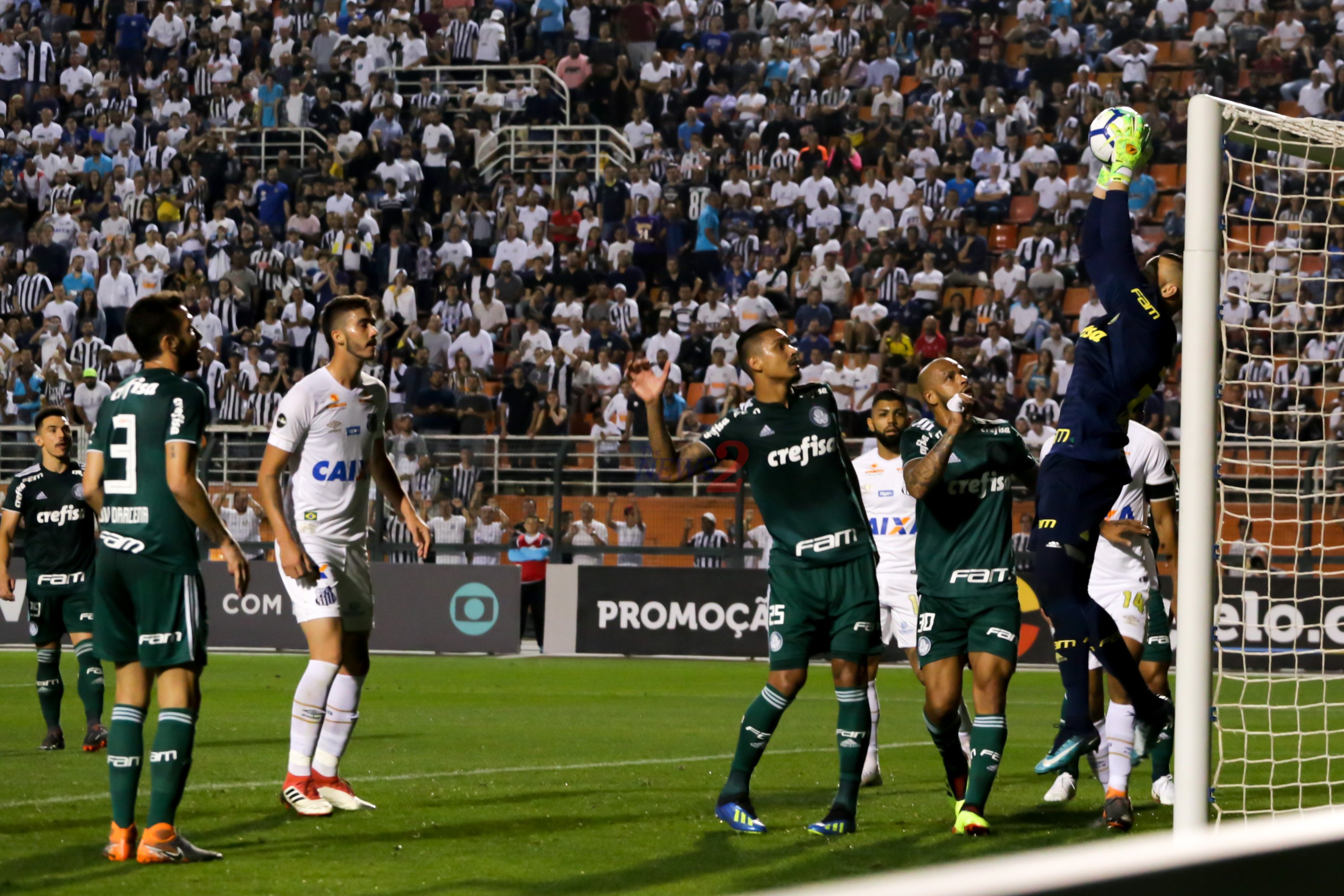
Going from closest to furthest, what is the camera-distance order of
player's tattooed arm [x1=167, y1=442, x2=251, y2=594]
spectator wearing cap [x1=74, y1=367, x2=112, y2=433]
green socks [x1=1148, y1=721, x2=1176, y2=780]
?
player's tattooed arm [x1=167, y1=442, x2=251, y2=594] → green socks [x1=1148, y1=721, x2=1176, y2=780] → spectator wearing cap [x1=74, y1=367, x2=112, y2=433]

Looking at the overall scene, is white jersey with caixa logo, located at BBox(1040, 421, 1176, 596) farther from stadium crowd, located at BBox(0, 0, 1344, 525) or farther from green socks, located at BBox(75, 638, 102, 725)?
stadium crowd, located at BBox(0, 0, 1344, 525)

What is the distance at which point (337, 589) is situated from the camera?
304 inches

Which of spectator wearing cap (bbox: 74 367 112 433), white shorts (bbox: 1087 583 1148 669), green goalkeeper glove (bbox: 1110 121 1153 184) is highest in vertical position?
green goalkeeper glove (bbox: 1110 121 1153 184)

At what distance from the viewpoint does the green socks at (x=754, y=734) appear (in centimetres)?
721

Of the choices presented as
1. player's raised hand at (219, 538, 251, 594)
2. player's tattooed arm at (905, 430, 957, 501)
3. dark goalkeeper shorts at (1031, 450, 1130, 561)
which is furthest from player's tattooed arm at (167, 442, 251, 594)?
dark goalkeeper shorts at (1031, 450, 1130, 561)

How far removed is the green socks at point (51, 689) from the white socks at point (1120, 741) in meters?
6.72

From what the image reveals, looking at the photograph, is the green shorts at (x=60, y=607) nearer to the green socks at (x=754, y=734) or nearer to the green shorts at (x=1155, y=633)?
the green socks at (x=754, y=734)

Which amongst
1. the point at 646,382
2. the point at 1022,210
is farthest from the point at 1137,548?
the point at 1022,210

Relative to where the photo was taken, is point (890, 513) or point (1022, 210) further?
point (1022, 210)

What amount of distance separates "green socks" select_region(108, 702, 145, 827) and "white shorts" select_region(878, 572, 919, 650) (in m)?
4.92

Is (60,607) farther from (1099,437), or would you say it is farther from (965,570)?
(1099,437)

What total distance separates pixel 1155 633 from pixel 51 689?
6.94 metres

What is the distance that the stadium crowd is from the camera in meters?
21.5

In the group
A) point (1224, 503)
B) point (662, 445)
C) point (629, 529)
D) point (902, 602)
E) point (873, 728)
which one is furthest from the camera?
point (629, 529)
